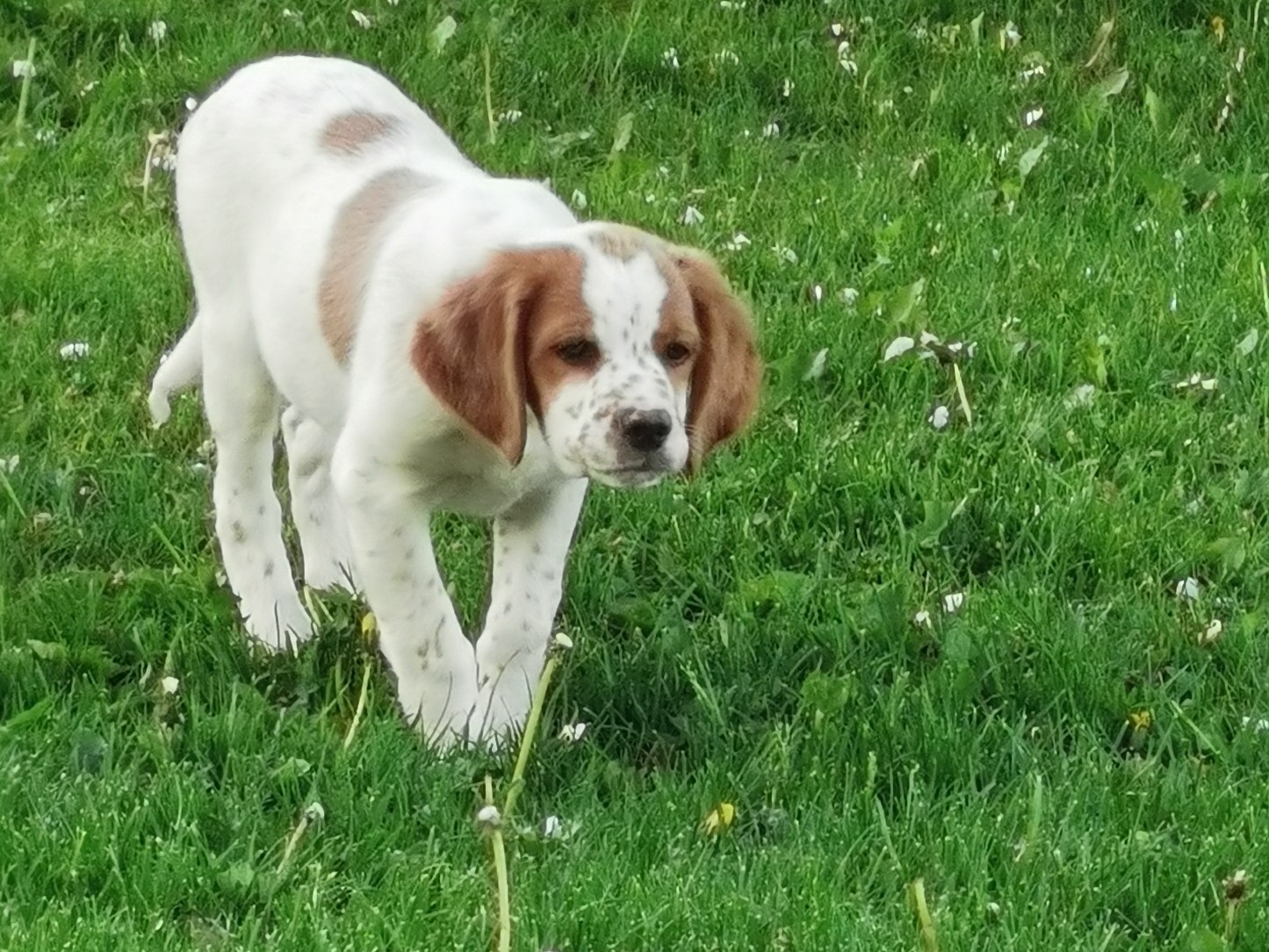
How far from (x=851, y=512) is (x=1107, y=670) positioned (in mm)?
773

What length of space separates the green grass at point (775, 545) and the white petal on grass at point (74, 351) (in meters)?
0.02

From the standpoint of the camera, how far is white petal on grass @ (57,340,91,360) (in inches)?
197

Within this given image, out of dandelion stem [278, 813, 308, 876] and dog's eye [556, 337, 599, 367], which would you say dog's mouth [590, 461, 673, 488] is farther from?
dandelion stem [278, 813, 308, 876]

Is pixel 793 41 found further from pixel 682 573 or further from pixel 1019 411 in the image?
pixel 682 573

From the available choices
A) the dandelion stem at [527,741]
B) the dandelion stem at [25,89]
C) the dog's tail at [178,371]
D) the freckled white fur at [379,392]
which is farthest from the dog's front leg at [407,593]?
the dandelion stem at [25,89]

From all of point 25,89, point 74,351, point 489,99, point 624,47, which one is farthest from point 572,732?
point 624,47

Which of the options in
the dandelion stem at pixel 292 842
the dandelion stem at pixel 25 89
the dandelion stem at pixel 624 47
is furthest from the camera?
the dandelion stem at pixel 624 47

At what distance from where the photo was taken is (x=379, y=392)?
3512 millimetres

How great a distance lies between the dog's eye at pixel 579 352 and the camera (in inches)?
128

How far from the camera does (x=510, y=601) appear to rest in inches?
148

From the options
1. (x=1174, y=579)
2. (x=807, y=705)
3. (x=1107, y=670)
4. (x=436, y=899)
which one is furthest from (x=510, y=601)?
(x=1174, y=579)

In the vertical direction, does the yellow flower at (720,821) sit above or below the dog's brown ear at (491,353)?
below

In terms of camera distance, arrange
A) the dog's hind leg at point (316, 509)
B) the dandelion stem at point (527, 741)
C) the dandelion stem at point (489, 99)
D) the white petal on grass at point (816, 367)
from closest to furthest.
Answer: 1. the dandelion stem at point (527, 741)
2. the dog's hind leg at point (316, 509)
3. the white petal on grass at point (816, 367)
4. the dandelion stem at point (489, 99)

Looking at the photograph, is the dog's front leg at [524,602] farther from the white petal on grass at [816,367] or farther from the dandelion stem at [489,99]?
the dandelion stem at [489,99]
